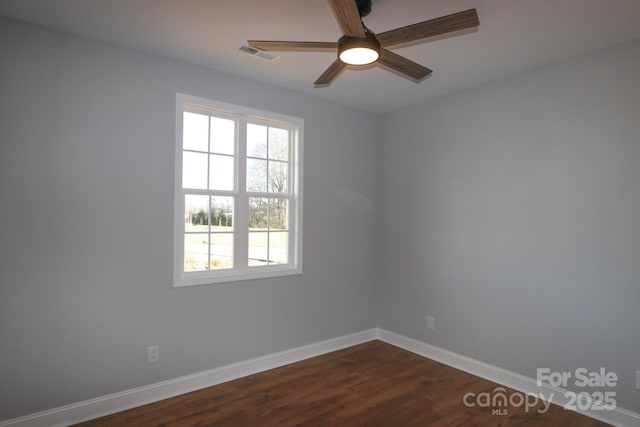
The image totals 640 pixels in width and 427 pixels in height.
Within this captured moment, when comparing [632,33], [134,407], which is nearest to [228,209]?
[134,407]

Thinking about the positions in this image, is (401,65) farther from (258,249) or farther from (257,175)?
→ (258,249)

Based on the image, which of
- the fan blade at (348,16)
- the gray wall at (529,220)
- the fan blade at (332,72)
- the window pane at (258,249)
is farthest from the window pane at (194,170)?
the gray wall at (529,220)

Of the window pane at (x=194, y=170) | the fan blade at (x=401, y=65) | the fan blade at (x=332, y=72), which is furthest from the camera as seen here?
the window pane at (x=194, y=170)

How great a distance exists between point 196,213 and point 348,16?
7.16 ft

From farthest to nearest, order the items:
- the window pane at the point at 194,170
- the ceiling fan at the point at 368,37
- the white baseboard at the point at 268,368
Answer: the window pane at the point at 194,170, the white baseboard at the point at 268,368, the ceiling fan at the point at 368,37

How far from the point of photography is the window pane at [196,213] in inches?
124

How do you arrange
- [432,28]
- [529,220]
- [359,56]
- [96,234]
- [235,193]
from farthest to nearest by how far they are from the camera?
[235,193]
[529,220]
[96,234]
[359,56]
[432,28]

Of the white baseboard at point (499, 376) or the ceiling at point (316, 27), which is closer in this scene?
the ceiling at point (316, 27)

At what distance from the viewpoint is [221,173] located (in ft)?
11.0

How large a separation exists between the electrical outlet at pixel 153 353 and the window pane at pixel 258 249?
1058 millimetres

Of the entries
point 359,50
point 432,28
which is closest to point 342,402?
point 359,50

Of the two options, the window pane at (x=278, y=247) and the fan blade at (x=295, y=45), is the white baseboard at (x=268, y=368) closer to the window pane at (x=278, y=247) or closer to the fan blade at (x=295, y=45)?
Result: the window pane at (x=278, y=247)

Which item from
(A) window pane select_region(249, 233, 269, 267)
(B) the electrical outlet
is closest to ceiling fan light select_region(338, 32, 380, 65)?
(A) window pane select_region(249, 233, 269, 267)

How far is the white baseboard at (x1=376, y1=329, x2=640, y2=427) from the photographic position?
262 centimetres
